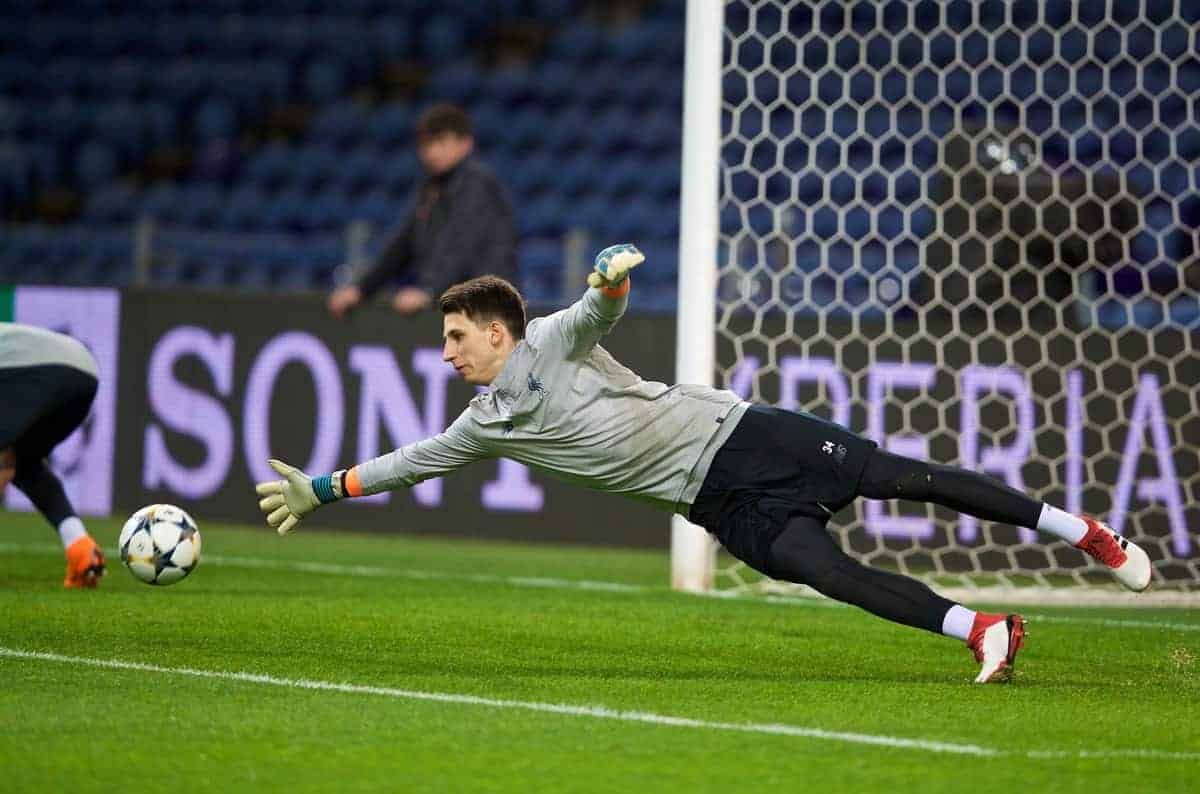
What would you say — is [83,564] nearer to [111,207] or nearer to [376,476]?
[376,476]

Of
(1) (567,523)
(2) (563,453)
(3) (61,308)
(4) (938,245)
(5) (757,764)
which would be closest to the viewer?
(5) (757,764)

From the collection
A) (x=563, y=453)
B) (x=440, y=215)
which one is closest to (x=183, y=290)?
(x=440, y=215)

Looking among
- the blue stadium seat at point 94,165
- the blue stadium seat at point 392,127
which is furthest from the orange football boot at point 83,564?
the blue stadium seat at point 94,165

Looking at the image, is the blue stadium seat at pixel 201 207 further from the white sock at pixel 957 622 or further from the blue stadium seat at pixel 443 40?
the white sock at pixel 957 622

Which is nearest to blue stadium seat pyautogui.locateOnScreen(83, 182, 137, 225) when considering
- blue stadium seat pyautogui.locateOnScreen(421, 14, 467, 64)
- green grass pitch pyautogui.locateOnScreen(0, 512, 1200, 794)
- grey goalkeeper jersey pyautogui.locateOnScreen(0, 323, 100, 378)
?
blue stadium seat pyautogui.locateOnScreen(421, 14, 467, 64)

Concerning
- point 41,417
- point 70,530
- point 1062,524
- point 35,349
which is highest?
point 35,349

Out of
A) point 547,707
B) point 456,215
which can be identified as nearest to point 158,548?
point 547,707

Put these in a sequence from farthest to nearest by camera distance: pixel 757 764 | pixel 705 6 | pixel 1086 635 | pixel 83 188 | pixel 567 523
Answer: pixel 83 188
pixel 567 523
pixel 705 6
pixel 1086 635
pixel 757 764

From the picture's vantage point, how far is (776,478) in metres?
5.34

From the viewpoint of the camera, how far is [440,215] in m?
8.90

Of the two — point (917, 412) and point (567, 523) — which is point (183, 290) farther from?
point (917, 412)

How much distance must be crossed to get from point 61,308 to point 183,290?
2.23 feet

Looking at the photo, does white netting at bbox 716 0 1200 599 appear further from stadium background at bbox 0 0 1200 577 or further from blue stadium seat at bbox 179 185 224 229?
blue stadium seat at bbox 179 185 224 229

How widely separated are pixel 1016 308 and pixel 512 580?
272cm
